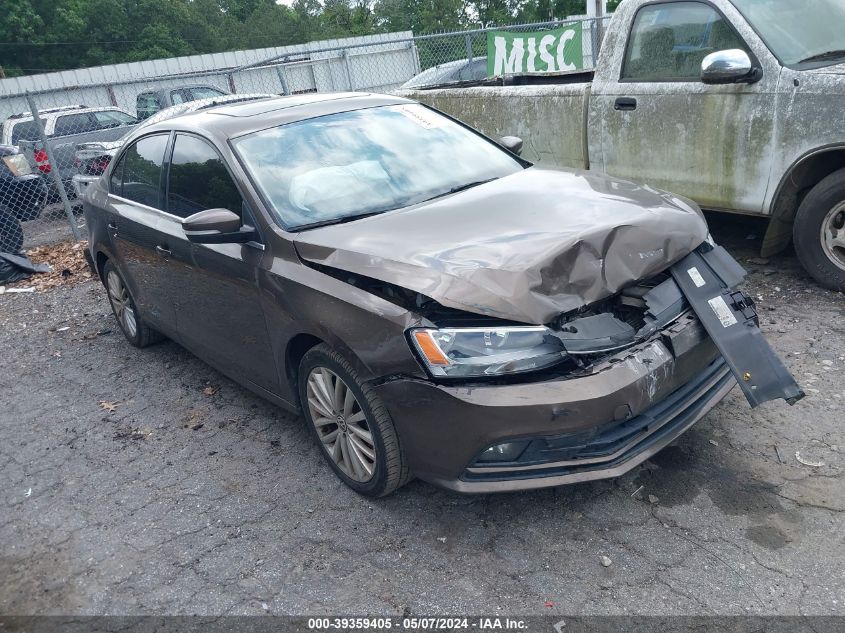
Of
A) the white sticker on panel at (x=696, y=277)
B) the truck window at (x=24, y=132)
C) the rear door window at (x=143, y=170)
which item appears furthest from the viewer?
the truck window at (x=24, y=132)

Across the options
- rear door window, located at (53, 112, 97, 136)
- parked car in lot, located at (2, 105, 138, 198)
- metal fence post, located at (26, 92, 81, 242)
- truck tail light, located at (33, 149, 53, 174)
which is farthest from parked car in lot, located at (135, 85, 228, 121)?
metal fence post, located at (26, 92, 81, 242)

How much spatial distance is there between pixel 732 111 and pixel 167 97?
42.4ft

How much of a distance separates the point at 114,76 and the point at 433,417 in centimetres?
3183

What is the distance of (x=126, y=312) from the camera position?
5.56 metres

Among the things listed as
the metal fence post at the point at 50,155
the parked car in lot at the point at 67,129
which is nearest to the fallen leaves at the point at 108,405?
the metal fence post at the point at 50,155

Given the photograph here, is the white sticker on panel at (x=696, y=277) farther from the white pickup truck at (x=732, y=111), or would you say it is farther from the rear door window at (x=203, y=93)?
the rear door window at (x=203, y=93)

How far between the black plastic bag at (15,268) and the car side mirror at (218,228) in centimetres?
606

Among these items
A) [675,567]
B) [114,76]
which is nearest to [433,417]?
[675,567]

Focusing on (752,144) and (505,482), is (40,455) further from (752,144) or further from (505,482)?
(752,144)

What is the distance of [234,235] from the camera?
3541 mm

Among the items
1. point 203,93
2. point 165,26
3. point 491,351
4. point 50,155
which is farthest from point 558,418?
point 165,26

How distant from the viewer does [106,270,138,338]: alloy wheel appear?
5.45 meters

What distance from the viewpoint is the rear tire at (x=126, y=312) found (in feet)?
17.7

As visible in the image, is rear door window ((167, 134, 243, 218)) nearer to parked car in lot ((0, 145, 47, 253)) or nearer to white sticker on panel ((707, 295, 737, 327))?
white sticker on panel ((707, 295, 737, 327))
